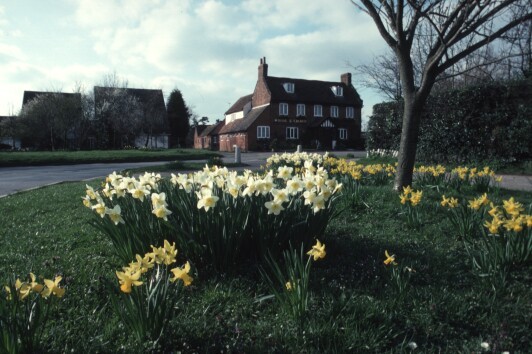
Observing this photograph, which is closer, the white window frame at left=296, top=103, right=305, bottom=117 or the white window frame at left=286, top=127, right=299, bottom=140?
the white window frame at left=286, top=127, right=299, bottom=140

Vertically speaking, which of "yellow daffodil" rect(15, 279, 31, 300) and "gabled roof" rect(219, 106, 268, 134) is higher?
Result: "gabled roof" rect(219, 106, 268, 134)

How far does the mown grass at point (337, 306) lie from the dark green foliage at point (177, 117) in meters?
60.3

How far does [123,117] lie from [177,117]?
58.0 feet

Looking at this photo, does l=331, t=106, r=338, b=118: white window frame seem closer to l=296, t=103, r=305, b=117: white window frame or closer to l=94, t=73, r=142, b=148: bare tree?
l=296, t=103, r=305, b=117: white window frame

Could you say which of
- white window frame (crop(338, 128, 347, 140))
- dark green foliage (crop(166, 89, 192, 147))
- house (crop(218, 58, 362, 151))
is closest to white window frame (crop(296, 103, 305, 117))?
house (crop(218, 58, 362, 151))

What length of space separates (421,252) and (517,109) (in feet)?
35.9

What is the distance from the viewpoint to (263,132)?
45.7 metres

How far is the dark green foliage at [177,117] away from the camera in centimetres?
6272

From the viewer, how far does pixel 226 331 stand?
2414mm

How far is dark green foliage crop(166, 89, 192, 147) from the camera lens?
62.7 m

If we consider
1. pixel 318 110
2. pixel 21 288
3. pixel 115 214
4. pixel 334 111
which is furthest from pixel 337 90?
pixel 21 288

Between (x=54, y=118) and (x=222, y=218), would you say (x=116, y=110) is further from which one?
(x=222, y=218)

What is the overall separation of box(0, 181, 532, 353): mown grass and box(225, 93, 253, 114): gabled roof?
1969 inches

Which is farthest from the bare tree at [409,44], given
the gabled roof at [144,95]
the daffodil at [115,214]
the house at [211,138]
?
the house at [211,138]
